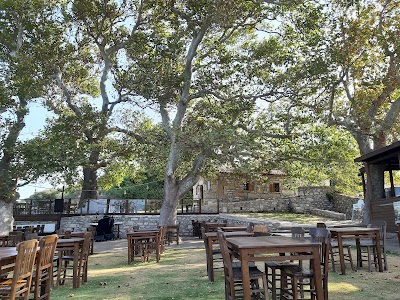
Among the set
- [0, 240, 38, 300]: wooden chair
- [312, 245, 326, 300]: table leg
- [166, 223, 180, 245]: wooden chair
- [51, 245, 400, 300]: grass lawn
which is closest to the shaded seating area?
[166, 223, 180, 245]: wooden chair

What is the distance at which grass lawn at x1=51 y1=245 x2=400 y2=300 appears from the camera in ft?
15.4

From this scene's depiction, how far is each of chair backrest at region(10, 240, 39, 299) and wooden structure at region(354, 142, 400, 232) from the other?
10635 mm

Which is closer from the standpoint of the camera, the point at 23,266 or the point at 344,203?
the point at 23,266

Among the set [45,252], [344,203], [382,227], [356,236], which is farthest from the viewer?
[344,203]

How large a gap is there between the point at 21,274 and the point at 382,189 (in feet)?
43.1

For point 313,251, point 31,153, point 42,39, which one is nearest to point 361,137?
point 313,251

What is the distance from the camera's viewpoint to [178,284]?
223 inches

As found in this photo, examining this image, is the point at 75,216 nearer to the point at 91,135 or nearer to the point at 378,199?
the point at 91,135

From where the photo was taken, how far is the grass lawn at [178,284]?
185 inches

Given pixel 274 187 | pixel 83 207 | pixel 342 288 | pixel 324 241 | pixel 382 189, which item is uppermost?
pixel 274 187

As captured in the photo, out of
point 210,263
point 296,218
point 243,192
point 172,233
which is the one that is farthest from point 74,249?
point 243,192

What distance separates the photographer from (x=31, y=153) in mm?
13297

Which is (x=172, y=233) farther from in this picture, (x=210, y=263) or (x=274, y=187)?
(x=274, y=187)

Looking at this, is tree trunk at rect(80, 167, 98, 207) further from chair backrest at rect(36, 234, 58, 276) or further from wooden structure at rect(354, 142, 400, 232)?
chair backrest at rect(36, 234, 58, 276)
